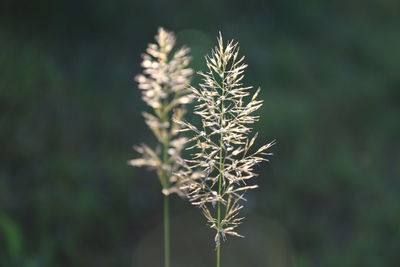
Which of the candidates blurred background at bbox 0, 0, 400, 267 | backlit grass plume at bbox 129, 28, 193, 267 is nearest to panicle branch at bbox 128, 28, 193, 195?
backlit grass plume at bbox 129, 28, 193, 267

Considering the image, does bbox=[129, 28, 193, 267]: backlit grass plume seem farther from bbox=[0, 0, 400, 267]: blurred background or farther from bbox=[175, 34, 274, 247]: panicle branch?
bbox=[0, 0, 400, 267]: blurred background

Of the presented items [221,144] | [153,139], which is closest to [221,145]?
[221,144]

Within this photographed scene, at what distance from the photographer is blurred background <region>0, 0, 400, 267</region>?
3.80 m

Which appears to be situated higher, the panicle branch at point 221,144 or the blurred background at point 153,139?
the blurred background at point 153,139

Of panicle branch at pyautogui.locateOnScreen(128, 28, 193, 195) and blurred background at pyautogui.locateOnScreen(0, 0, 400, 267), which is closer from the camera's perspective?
panicle branch at pyautogui.locateOnScreen(128, 28, 193, 195)

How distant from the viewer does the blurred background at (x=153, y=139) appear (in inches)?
150

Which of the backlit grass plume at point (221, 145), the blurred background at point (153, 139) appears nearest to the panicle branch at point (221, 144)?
the backlit grass plume at point (221, 145)

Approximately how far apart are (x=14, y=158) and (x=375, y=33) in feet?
14.9

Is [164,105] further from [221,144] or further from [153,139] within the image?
[153,139]

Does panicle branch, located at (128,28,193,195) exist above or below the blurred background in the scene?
below

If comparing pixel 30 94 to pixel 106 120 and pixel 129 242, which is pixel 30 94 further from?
pixel 129 242

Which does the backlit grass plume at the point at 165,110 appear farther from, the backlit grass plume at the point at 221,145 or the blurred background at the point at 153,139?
the blurred background at the point at 153,139

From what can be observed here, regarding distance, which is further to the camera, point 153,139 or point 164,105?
point 153,139

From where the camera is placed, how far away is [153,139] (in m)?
4.98
